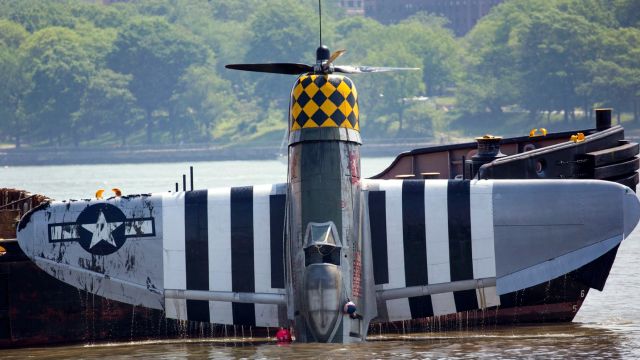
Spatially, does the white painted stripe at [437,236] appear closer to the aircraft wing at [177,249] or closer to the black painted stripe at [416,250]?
the black painted stripe at [416,250]

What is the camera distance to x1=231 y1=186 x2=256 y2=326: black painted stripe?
30.4 metres

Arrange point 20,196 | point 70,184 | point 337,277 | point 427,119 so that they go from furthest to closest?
1. point 427,119
2. point 70,184
3. point 20,196
4. point 337,277

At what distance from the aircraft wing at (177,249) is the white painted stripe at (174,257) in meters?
0.02

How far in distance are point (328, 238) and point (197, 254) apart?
9.64ft

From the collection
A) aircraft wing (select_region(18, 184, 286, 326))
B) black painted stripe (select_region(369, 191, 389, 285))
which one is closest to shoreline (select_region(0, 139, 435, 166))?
aircraft wing (select_region(18, 184, 286, 326))

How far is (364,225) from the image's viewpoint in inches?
1189

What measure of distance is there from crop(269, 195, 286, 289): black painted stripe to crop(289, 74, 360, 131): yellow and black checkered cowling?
5.61ft

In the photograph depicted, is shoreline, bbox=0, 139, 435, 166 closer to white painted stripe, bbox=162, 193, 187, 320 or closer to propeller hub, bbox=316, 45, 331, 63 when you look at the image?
white painted stripe, bbox=162, 193, 187, 320

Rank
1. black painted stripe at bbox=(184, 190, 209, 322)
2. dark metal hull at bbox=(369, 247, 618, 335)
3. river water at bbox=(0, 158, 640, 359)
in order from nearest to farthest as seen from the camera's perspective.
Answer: black painted stripe at bbox=(184, 190, 209, 322) < river water at bbox=(0, 158, 640, 359) < dark metal hull at bbox=(369, 247, 618, 335)

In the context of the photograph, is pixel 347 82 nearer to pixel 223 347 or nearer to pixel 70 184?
pixel 223 347

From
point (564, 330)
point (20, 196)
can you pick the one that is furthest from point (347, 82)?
point (20, 196)

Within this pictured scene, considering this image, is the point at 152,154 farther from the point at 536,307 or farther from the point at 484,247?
the point at 484,247

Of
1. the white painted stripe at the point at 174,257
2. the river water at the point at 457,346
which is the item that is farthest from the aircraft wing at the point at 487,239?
the white painted stripe at the point at 174,257

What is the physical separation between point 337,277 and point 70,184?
335 ft
